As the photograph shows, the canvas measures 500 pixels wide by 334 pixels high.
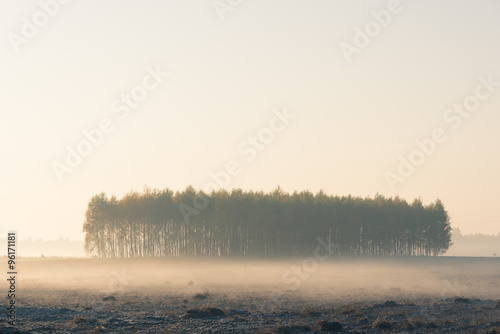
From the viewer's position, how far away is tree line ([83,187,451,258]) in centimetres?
10819

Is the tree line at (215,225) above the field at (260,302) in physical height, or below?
above

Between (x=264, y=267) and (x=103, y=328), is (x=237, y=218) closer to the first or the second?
(x=264, y=267)

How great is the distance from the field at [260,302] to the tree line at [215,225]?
31.6m

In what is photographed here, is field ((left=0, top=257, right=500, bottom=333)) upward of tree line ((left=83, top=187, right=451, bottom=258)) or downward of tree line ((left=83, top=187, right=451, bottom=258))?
downward

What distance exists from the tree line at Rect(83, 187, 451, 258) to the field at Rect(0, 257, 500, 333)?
3155 cm

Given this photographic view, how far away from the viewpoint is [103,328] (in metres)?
28.2

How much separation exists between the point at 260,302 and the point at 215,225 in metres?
68.7

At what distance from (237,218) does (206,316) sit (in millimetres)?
77198

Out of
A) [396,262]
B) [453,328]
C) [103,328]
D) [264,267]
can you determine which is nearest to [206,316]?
[103,328]

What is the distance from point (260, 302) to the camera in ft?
133

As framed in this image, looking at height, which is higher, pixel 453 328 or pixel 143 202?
pixel 143 202

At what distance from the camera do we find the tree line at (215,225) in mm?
108188

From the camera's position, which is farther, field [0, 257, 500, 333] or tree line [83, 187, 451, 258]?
tree line [83, 187, 451, 258]

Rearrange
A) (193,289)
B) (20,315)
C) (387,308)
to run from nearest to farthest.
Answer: (20,315) → (387,308) → (193,289)
